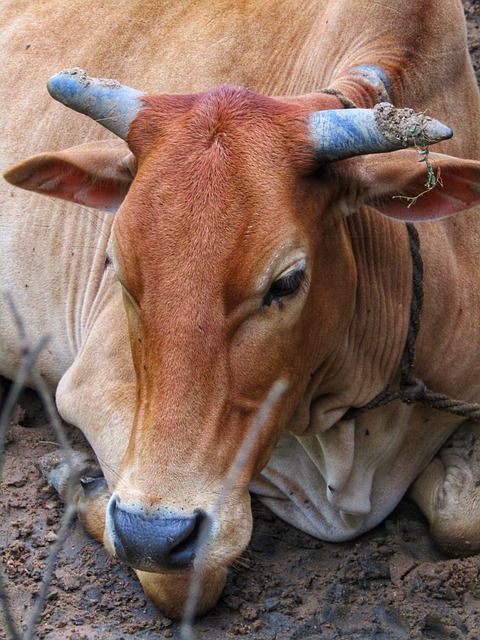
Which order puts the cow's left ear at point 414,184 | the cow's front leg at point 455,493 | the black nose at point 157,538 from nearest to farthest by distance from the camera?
the black nose at point 157,538 → the cow's left ear at point 414,184 → the cow's front leg at point 455,493

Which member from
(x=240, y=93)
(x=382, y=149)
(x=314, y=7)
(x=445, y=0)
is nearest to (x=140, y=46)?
(x=314, y=7)

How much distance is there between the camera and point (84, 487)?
4738 mm

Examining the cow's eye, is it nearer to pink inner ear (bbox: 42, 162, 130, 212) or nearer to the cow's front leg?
pink inner ear (bbox: 42, 162, 130, 212)

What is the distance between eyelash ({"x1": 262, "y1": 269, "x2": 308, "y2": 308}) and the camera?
3.38 m

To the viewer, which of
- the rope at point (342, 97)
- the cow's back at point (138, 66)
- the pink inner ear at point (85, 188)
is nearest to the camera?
the rope at point (342, 97)

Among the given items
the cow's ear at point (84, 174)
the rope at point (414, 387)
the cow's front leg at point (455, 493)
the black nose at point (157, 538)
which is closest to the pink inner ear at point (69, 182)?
the cow's ear at point (84, 174)

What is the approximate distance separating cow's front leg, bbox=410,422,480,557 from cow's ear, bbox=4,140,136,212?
1.99 m

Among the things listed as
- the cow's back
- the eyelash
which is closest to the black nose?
the eyelash

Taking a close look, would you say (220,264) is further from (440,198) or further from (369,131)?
(440,198)

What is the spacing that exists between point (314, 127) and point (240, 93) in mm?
292

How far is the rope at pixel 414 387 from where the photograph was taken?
13.7 feet

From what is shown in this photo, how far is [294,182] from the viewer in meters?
3.44

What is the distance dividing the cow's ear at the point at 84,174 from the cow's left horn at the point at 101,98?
188mm

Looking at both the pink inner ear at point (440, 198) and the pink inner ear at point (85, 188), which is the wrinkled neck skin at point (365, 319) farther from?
the pink inner ear at point (85, 188)
